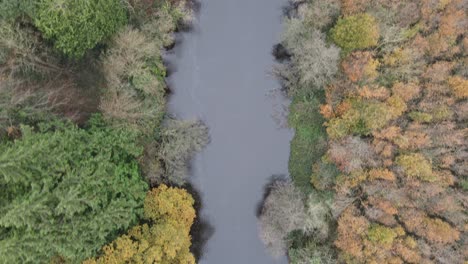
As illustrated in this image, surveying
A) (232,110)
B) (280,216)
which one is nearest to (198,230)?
(280,216)

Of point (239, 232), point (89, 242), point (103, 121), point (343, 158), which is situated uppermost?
point (103, 121)

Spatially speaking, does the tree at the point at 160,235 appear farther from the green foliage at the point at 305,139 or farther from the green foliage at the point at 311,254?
the green foliage at the point at 305,139

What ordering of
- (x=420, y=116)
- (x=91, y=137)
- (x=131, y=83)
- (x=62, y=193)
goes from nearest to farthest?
(x=62, y=193)
(x=91, y=137)
(x=420, y=116)
(x=131, y=83)

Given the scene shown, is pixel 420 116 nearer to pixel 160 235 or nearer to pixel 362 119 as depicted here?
pixel 362 119

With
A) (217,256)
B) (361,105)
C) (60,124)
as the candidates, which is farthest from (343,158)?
(60,124)

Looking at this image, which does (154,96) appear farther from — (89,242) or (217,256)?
(217,256)

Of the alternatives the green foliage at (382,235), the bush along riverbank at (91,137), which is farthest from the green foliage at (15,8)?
the green foliage at (382,235)

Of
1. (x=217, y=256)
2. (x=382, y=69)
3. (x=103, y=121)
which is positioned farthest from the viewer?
(x=217, y=256)
